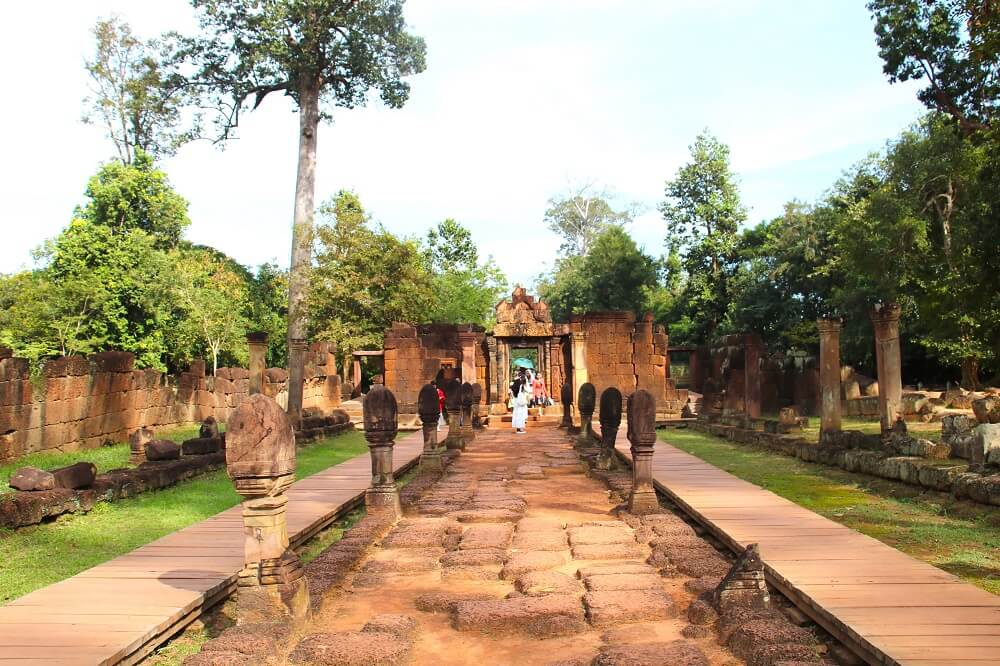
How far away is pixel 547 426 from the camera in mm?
22453

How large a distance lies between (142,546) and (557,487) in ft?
18.4

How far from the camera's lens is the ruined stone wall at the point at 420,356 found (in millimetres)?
25719

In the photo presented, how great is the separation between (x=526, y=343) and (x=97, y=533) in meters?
18.8

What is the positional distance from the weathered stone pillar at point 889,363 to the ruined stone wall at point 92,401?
10.0 metres

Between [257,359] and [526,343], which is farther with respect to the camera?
[526,343]

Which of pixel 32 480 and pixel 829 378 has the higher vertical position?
pixel 829 378

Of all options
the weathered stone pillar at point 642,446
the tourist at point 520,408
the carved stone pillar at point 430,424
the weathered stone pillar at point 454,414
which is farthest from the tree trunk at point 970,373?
the weathered stone pillar at point 642,446

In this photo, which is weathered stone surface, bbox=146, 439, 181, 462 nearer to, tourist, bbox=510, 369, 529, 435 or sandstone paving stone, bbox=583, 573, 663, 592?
sandstone paving stone, bbox=583, 573, 663, 592

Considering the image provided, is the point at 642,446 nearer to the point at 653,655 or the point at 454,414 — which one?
the point at 653,655

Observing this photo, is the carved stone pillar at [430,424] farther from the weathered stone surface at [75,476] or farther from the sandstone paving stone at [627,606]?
the sandstone paving stone at [627,606]

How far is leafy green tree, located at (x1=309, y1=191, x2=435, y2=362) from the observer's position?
27406 mm

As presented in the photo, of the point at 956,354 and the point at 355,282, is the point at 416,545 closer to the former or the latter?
the point at 956,354

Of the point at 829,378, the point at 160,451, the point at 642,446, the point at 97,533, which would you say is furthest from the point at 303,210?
the point at 642,446

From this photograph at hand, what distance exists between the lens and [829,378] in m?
14.4
